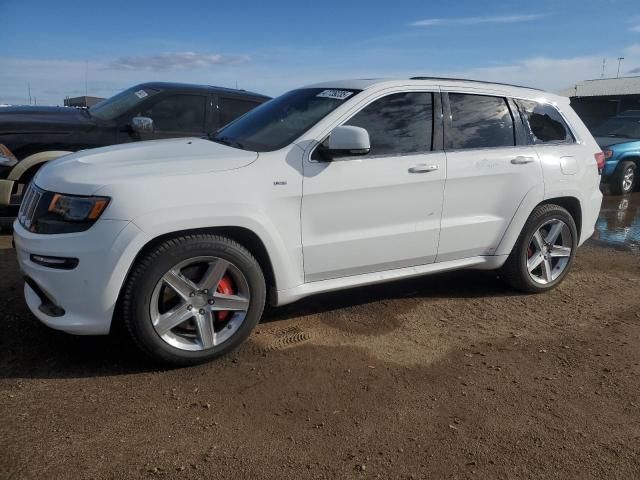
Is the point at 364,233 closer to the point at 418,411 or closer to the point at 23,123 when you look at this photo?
the point at 418,411

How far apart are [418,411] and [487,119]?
2.54 m

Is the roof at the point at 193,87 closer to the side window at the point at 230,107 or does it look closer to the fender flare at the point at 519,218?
the side window at the point at 230,107

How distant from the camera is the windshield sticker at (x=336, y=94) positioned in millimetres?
3951

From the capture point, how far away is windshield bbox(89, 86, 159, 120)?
6605 millimetres

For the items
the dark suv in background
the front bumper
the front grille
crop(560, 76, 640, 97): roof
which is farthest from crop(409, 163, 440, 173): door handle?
crop(560, 76, 640, 97): roof

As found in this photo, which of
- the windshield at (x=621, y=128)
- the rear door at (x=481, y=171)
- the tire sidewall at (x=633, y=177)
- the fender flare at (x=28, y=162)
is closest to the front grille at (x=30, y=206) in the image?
the fender flare at (x=28, y=162)

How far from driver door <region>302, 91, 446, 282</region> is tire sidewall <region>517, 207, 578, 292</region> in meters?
0.98

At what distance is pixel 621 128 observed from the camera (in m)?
Answer: 12.5

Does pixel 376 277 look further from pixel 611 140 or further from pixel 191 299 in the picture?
pixel 611 140

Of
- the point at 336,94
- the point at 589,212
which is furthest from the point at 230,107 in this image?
the point at 589,212

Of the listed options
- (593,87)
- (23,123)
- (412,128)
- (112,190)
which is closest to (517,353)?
(412,128)

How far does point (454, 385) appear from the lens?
332cm

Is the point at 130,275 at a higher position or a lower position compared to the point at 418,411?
higher

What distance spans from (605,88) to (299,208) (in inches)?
1091
